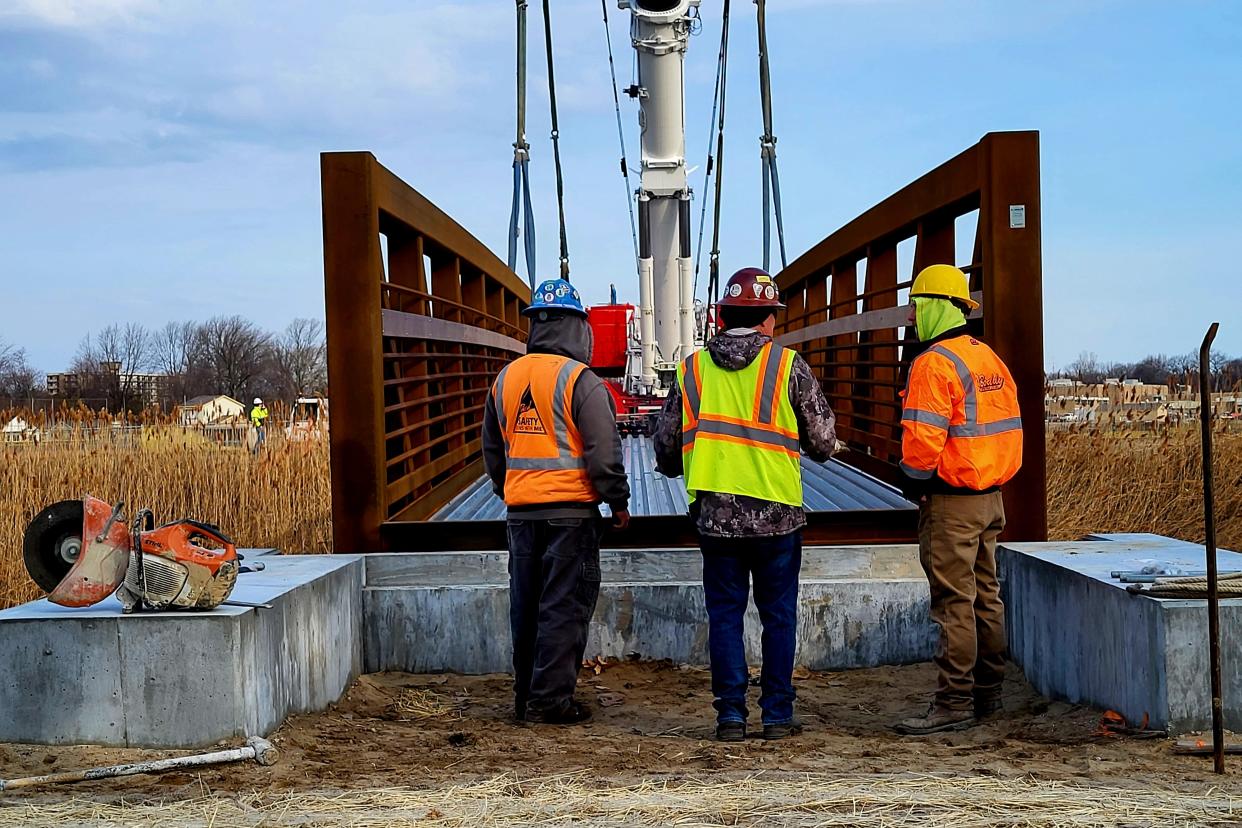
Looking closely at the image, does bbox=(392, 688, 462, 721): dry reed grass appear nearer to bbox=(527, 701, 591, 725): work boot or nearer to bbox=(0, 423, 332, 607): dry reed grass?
bbox=(527, 701, 591, 725): work boot

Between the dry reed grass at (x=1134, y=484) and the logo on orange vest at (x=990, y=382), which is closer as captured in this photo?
the logo on orange vest at (x=990, y=382)

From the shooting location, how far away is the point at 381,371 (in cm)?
725

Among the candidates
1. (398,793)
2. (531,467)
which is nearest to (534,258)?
(531,467)

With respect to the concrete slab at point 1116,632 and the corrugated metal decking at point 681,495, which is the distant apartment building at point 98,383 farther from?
the concrete slab at point 1116,632

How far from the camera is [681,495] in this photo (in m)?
9.50

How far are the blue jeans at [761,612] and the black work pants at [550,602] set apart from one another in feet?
2.12

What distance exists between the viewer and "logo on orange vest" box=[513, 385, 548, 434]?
6.07 metres

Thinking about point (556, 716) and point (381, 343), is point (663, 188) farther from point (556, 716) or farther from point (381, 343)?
point (556, 716)

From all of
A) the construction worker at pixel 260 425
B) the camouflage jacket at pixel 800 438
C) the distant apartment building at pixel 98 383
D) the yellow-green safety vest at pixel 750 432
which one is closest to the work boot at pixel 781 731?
the camouflage jacket at pixel 800 438

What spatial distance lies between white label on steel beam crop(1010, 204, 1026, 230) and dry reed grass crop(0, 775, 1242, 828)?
3.49 metres

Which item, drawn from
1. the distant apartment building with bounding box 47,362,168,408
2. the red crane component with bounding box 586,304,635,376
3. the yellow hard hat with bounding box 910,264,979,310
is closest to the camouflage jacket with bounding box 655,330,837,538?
the yellow hard hat with bounding box 910,264,979,310

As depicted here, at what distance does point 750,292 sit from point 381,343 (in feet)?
8.21

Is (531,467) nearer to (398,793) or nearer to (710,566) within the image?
(710,566)

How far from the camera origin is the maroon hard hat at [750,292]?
5.59 meters
